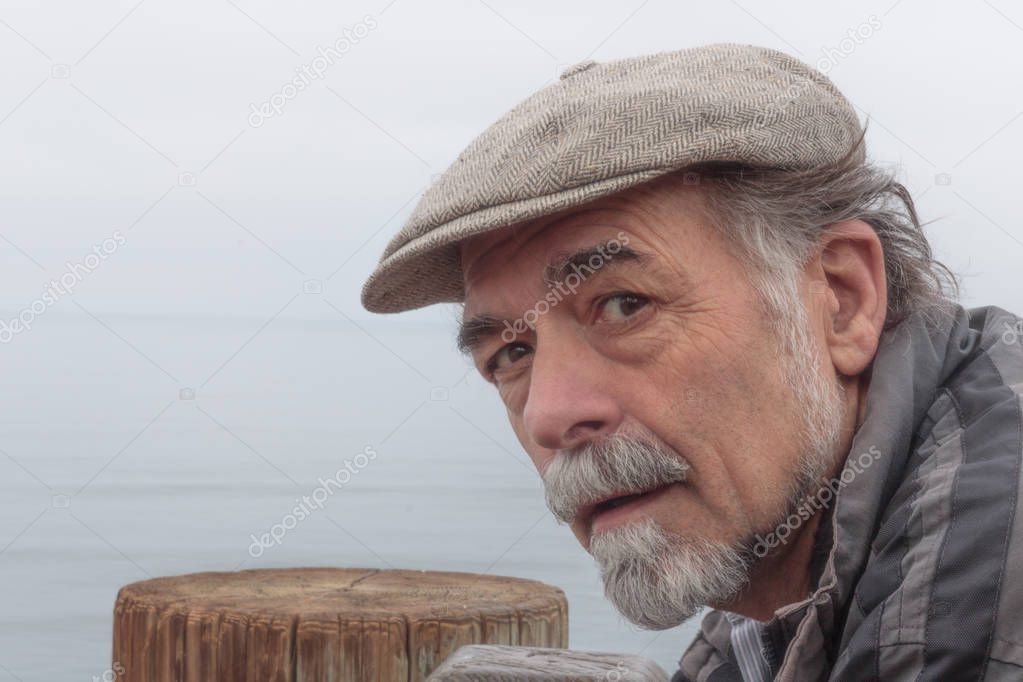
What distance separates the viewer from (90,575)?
344 inches

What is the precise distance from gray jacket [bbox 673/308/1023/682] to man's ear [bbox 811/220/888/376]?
0.15ft

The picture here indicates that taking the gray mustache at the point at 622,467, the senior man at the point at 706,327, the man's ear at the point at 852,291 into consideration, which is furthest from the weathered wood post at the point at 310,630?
the man's ear at the point at 852,291

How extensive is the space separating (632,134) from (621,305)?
303mm

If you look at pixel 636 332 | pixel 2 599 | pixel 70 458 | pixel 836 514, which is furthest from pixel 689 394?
pixel 70 458

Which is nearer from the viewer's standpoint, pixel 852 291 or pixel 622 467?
pixel 622 467

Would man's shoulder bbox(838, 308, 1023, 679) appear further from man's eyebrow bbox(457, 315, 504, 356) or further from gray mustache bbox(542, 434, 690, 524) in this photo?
man's eyebrow bbox(457, 315, 504, 356)

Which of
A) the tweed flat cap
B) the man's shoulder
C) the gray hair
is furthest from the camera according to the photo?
the gray hair

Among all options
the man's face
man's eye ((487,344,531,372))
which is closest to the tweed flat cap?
the man's face

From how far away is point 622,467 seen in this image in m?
2.08

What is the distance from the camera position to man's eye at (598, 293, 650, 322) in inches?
85.7

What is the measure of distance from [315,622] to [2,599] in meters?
6.47

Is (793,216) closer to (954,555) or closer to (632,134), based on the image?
(632,134)

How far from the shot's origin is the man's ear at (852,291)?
2182mm

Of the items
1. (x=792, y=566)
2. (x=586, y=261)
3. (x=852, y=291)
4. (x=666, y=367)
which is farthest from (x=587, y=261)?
(x=792, y=566)
